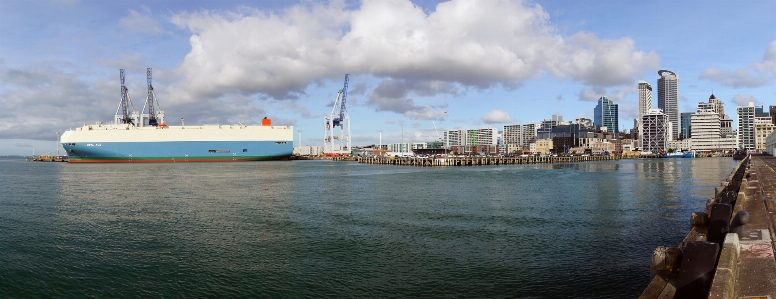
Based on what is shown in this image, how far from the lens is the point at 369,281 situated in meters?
10.9

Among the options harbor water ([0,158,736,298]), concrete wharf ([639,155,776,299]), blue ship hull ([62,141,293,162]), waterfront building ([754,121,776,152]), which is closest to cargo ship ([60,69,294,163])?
→ blue ship hull ([62,141,293,162])

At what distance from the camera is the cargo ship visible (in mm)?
96562

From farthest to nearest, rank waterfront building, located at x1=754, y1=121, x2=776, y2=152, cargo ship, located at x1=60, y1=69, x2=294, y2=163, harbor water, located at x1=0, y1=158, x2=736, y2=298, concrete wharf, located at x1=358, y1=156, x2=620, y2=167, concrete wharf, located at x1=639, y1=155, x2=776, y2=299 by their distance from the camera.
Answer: waterfront building, located at x1=754, y1=121, x2=776, y2=152, cargo ship, located at x1=60, y1=69, x2=294, y2=163, concrete wharf, located at x1=358, y1=156, x2=620, y2=167, harbor water, located at x1=0, y1=158, x2=736, y2=298, concrete wharf, located at x1=639, y1=155, x2=776, y2=299

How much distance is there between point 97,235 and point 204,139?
89.8 meters

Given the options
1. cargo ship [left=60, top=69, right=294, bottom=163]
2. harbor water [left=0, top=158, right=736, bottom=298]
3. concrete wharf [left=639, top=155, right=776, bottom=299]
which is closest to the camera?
concrete wharf [left=639, top=155, right=776, bottom=299]

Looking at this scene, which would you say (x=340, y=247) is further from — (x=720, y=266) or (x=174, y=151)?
(x=174, y=151)

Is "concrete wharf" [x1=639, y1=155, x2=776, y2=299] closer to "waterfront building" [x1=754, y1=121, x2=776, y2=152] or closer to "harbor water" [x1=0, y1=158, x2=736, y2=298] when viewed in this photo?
"harbor water" [x1=0, y1=158, x2=736, y2=298]

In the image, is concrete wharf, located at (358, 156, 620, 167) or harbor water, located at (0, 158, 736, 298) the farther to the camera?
concrete wharf, located at (358, 156, 620, 167)

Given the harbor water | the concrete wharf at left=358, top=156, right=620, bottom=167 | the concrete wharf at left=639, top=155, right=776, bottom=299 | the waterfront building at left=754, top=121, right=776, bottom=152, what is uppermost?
the waterfront building at left=754, top=121, right=776, bottom=152

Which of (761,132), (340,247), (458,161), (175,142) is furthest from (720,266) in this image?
(761,132)

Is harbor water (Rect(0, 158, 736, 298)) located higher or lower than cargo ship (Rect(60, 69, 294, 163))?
lower

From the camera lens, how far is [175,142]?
9994cm

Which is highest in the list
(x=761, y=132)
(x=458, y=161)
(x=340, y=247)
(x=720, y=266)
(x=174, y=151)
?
(x=761, y=132)

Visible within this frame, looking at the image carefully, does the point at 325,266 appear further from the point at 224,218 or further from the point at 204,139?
the point at 204,139
